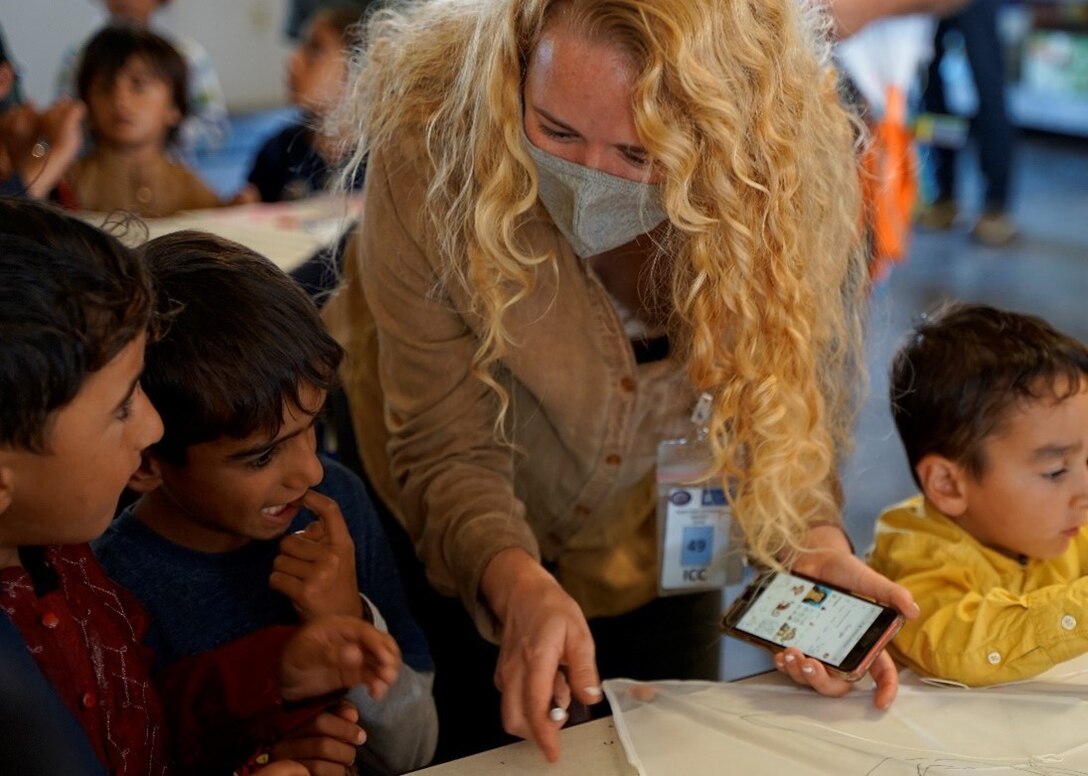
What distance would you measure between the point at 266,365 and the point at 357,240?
0.47m

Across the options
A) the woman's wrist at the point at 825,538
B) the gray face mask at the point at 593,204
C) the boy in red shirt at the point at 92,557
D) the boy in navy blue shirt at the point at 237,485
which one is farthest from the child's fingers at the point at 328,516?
the woman's wrist at the point at 825,538

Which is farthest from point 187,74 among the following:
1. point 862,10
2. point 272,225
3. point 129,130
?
point 862,10

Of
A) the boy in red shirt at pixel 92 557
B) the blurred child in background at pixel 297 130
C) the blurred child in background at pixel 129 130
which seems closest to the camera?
the boy in red shirt at pixel 92 557

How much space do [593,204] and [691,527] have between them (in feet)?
1.49

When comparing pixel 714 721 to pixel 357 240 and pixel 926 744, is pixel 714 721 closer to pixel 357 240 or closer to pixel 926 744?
pixel 926 744

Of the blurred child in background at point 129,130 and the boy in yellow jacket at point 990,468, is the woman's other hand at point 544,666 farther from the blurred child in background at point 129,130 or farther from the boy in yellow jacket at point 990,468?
the blurred child in background at point 129,130

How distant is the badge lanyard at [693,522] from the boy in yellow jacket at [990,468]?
0.60 ft

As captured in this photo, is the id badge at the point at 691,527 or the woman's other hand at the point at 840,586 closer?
the woman's other hand at the point at 840,586

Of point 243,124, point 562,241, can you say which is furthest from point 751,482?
point 243,124

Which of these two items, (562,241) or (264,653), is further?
(562,241)

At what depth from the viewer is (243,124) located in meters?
7.51

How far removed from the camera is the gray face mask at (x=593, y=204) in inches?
49.6

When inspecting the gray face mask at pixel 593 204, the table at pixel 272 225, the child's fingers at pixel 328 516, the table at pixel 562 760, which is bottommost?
the table at pixel 562 760

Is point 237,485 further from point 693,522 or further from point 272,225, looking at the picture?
point 272,225
